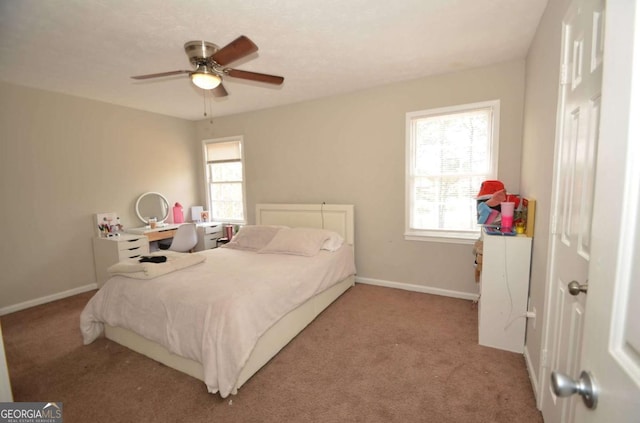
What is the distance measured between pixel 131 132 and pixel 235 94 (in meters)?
1.77

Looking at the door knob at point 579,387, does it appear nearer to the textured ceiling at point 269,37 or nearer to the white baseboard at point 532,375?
the white baseboard at point 532,375

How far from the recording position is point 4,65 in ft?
8.82

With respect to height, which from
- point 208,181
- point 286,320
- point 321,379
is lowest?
point 321,379

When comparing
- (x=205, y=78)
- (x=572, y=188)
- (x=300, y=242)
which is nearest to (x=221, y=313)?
(x=300, y=242)

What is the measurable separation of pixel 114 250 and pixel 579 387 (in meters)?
4.32

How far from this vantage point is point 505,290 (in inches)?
88.7

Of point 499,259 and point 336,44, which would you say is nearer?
point 499,259

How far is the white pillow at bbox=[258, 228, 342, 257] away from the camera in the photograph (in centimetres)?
319

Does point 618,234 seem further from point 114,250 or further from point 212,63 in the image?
point 114,250

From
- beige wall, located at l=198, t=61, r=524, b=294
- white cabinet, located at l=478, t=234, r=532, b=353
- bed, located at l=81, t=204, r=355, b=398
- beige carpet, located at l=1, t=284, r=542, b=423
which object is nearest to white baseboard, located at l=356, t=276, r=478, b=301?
beige wall, located at l=198, t=61, r=524, b=294

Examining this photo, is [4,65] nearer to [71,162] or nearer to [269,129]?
[71,162]

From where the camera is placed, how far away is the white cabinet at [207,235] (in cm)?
467

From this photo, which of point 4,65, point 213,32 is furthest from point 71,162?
point 213,32

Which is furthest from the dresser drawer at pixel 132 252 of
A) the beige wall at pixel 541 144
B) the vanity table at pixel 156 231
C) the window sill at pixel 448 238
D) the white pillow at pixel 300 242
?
the beige wall at pixel 541 144
